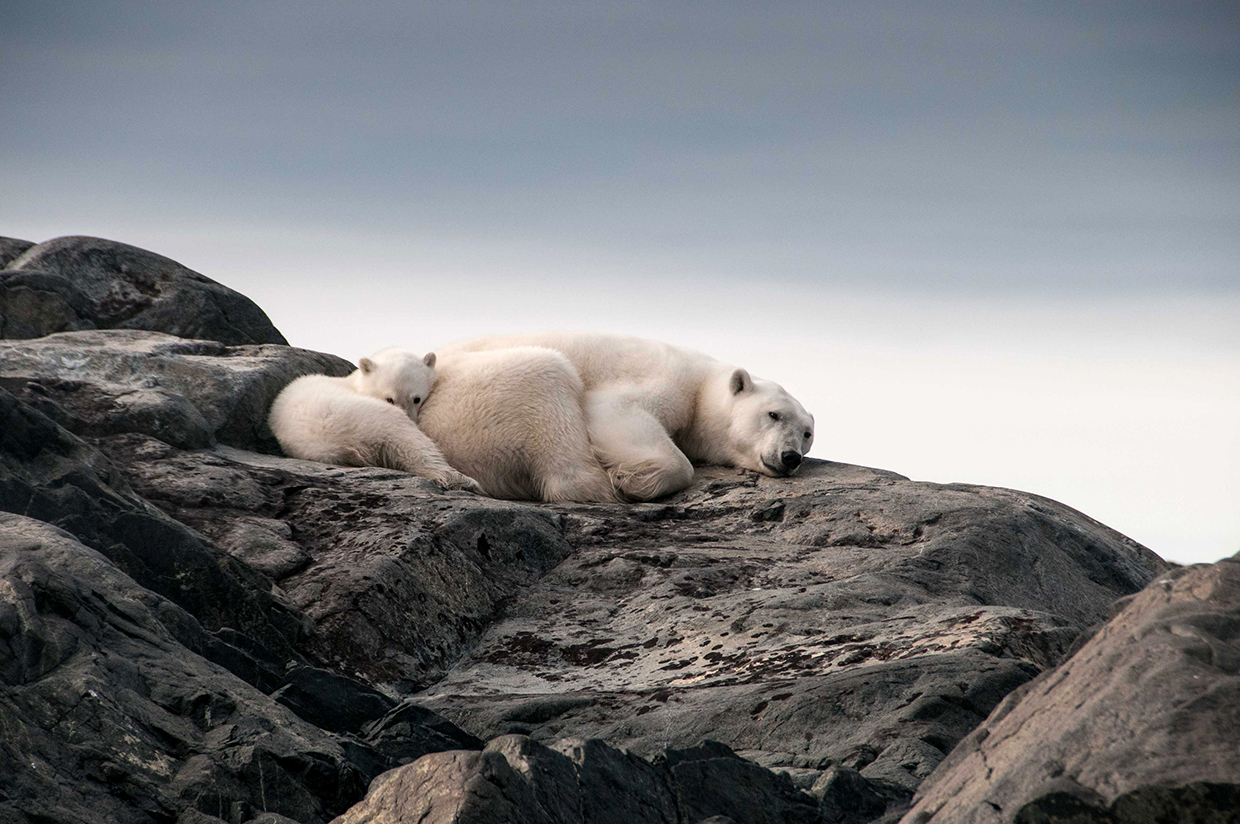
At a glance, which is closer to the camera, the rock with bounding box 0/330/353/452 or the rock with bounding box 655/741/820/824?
the rock with bounding box 655/741/820/824

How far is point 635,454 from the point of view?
9.18 m

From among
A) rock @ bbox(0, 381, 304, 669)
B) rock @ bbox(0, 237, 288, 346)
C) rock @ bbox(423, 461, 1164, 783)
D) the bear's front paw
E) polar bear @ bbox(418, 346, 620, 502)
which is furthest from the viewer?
rock @ bbox(0, 237, 288, 346)

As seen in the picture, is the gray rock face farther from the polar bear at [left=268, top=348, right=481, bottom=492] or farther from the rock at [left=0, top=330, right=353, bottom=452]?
the polar bear at [left=268, top=348, right=481, bottom=492]

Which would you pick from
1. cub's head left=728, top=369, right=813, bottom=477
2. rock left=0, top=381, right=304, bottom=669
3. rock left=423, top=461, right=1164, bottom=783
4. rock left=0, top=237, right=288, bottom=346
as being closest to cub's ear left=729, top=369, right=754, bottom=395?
cub's head left=728, top=369, right=813, bottom=477

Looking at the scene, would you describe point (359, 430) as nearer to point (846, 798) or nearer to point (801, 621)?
point (801, 621)

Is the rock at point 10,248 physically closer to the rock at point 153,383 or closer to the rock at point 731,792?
the rock at point 153,383

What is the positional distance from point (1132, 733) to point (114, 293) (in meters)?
10.9

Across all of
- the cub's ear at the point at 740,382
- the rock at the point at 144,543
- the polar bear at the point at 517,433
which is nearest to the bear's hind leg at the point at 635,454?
the polar bear at the point at 517,433

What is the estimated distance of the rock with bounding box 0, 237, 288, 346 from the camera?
33.2 ft

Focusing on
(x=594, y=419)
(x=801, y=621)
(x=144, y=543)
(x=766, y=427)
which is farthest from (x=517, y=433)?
(x=144, y=543)

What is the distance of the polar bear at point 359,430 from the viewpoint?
8.55 metres

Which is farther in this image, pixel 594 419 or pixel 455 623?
pixel 594 419

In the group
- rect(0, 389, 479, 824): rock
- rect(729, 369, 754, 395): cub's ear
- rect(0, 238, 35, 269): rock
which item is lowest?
rect(0, 389, 479, 824): rock

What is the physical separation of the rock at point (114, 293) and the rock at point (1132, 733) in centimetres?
977
